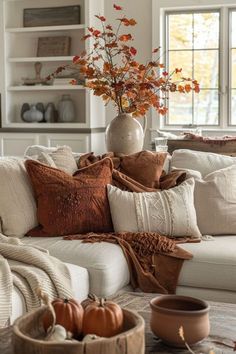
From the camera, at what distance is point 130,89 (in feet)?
12.1

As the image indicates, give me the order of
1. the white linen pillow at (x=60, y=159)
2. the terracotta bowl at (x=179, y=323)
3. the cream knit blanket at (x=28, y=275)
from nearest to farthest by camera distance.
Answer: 1. the terracotta bowl at (x=179, y=323)
2. the cream knit blanket at (x=28, y=275)
3. the white linen pillow at (x=60, y=159)

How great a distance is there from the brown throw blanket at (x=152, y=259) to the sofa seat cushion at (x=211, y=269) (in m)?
0.04

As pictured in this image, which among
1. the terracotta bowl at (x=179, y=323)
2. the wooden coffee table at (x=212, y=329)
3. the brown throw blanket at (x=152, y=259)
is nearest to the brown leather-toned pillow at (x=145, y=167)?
the brown throw blanket at (x=152, y=259)

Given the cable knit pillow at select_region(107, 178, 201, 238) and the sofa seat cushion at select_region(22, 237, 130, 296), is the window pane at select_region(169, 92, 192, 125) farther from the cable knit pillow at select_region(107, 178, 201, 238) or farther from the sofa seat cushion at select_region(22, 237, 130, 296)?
the sofa seat cushion at select_region(22, 237, 130, 296)

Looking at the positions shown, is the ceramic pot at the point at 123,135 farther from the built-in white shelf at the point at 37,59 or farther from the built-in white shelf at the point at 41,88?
the built-in white shelf at the point at 37,59

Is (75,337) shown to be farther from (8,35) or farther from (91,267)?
(8,35)

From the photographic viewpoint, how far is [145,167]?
351cm

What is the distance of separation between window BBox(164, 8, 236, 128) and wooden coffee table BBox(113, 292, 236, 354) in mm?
4969

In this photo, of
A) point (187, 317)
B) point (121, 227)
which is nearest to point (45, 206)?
point (121, 227)

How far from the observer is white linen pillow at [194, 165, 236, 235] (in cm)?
336

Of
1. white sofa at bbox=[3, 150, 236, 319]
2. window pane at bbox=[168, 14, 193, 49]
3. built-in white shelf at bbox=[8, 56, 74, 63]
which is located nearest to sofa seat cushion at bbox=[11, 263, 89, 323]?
white sofa at bbox=[3, 150, 236, 319]

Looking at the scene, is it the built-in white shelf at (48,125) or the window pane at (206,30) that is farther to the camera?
the built-in white shelf at (48,125)

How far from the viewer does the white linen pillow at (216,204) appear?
3361 mm

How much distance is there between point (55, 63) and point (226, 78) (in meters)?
2.01
